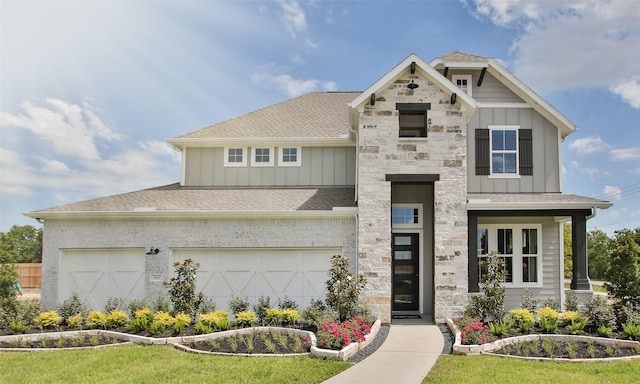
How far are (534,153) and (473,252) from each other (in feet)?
14.5

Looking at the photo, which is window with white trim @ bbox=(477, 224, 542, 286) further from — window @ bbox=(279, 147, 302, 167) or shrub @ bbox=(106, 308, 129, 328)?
shrub @ bbox=(106, 308, 129, 328)

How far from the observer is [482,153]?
15.0 meters

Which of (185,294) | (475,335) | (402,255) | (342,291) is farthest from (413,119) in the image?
(185,294)

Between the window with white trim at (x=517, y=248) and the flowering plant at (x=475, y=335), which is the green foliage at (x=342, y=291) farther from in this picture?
the window with white trim at (x=517, y=248)

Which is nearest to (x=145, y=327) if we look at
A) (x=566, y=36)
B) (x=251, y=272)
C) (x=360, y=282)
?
(x=251, y=272)

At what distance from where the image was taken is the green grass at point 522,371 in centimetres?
767

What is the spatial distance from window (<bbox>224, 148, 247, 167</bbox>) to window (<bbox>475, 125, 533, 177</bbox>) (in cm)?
782

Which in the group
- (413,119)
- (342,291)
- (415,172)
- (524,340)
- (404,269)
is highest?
(413,119)

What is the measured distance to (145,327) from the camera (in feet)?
36.8

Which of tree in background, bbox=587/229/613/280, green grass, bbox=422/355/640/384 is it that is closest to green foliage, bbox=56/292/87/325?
green grass, bbox=422/355/640/384

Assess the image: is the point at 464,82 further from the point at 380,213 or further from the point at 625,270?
the point at 625,270

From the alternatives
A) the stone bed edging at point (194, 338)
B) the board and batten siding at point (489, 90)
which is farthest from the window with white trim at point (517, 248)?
the stone bed edging at point (194, 338)

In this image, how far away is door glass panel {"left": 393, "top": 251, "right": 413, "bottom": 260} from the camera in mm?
14062

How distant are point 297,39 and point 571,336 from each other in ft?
32.5
